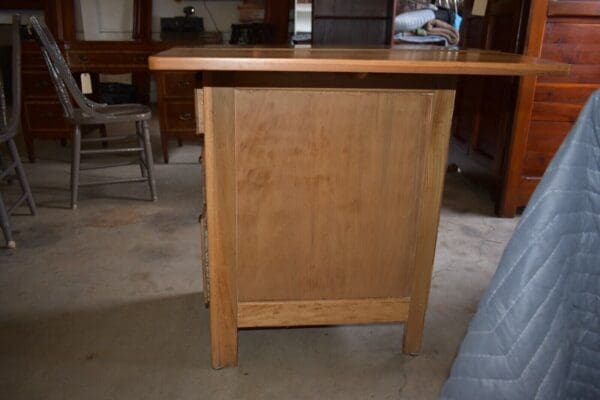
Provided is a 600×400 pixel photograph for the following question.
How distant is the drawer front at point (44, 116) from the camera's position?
11.3ft

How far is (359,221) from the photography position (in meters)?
1.30

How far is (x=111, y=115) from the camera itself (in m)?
2.48

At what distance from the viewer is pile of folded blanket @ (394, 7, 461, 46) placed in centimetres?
371

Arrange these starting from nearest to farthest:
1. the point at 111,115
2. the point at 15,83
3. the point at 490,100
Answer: the point at 15,83
the point at 111,115
the point at 490,100

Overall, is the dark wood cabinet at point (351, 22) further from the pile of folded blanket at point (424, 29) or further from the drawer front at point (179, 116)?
the drawer front at point (179, 116)

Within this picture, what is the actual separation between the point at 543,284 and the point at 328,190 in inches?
28.8

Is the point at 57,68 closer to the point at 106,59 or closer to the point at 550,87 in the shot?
the point at 106,59

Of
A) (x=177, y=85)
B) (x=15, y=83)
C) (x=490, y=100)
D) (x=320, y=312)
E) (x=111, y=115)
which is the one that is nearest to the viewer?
(x=320, y=312)

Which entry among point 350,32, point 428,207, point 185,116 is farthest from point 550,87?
point 185,116

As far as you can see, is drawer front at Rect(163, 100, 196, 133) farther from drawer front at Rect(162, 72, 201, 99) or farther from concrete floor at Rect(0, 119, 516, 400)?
concrete floor at Rect(0, 119, 516, 400)

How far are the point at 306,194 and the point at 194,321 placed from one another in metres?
0.64

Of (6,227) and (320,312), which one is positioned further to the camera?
(6,227)

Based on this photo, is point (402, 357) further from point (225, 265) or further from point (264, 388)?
point (225, 265)

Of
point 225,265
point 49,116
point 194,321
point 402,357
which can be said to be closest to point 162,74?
point 49,116
